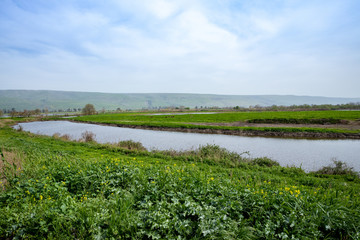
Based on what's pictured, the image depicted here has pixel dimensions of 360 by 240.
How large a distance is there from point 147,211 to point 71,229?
66.7 inches

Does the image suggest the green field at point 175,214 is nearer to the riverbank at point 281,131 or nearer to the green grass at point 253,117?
the riverbank at point 281,131

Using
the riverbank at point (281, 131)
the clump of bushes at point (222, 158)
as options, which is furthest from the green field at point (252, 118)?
the clump of bushes at point (222, 158)

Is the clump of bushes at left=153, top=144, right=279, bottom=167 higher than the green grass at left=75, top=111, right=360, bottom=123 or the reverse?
the reverse

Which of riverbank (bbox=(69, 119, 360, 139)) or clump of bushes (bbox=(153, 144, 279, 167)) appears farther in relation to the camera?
riverbank (bbox=(69, 119, 360, 139))

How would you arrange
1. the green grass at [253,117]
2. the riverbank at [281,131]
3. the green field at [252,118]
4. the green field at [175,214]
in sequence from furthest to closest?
the green grass at [253,117]
the green field at [252,118]
the riverbank at [281,131]
the green field at [175,214]

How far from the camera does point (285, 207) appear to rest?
452 centimetres

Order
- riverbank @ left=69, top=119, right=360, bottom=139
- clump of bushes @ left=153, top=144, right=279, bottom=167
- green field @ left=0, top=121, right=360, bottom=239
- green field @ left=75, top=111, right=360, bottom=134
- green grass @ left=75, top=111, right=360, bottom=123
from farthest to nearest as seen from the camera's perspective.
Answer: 1. green grass @ left=75, top=111, right=360, bottom=123
2. green field @ left=75, top=111, right=360, bottom=134
3. riverbank @ left=69, top=119, right=360, bottom=139
4. clump of bushes @ left=153, top=144, right=279, bottom=167
5. green field @ left=0, top=121, right=360, bottom=239

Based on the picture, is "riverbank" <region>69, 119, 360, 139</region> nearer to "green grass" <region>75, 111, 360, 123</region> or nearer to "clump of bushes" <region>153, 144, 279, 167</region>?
"green grass" <region>75, 111, 360, 123</region>

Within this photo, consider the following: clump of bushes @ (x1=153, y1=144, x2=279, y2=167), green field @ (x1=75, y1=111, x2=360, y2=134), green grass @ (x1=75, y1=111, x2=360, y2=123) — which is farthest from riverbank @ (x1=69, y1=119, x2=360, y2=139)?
clump of bushes @ (x1=153, y1=144, x2=279, y2=167)

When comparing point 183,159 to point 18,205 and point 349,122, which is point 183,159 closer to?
point 18,205

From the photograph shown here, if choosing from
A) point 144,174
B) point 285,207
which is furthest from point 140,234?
point 285,207

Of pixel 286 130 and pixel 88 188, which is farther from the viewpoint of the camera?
pixel 286 130

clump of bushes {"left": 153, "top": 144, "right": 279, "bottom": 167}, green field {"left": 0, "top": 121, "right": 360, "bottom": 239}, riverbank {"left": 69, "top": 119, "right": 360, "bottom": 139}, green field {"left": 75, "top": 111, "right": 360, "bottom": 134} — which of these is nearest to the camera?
green field {"left": 0, "top": 121, "right": 360, "bottom": 239}

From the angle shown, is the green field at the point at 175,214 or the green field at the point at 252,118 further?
the green field at the point at 252,118
